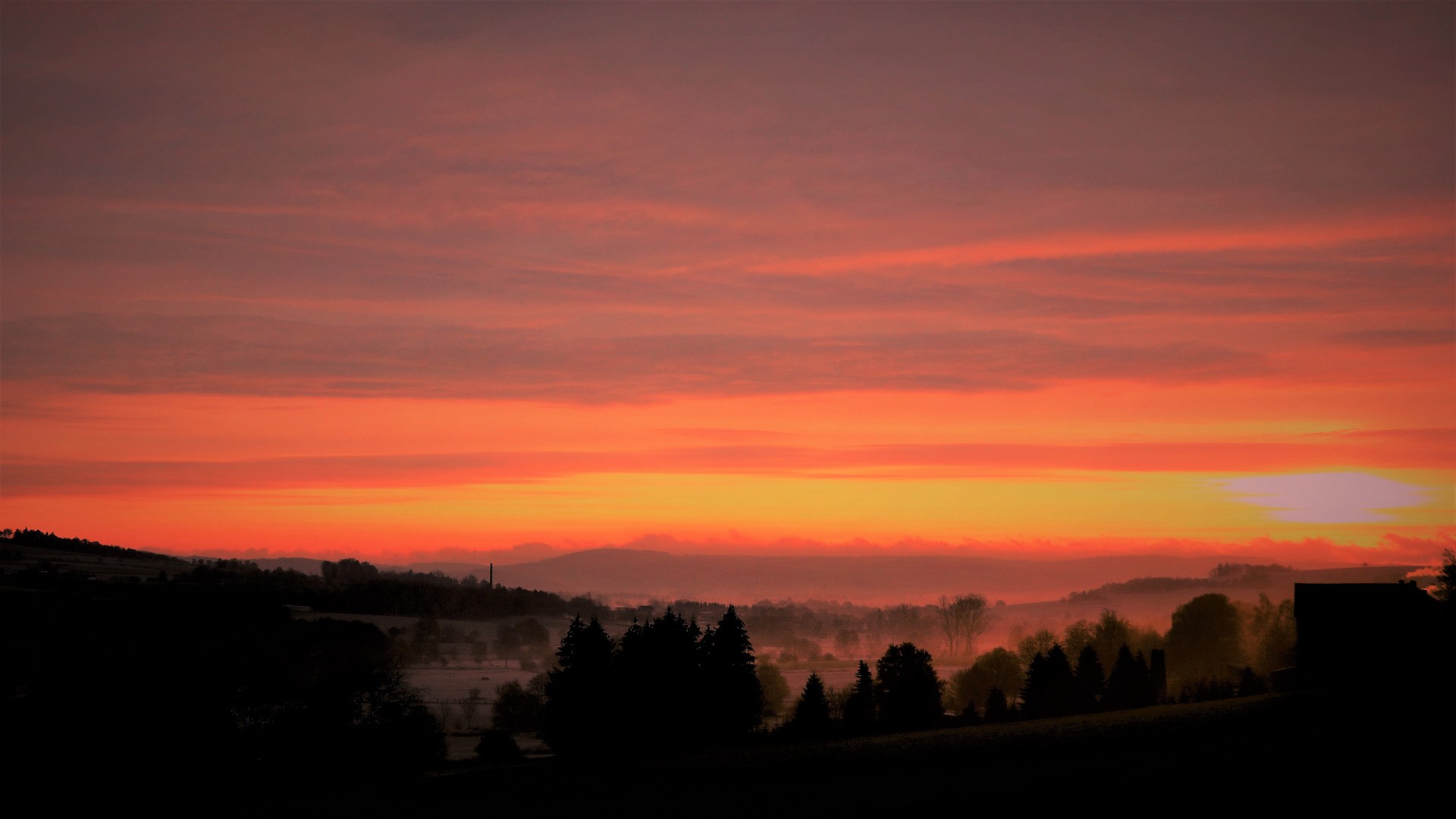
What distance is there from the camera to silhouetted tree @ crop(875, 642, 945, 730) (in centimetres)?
6419

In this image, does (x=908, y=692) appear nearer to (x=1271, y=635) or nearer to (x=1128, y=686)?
(x=1128, y=686)

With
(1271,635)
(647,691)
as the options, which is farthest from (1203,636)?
(647,691)

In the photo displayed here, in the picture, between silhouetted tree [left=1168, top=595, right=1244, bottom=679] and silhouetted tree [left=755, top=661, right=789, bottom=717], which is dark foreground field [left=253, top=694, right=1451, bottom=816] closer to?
silhouetted tree [left=755, top=661, right=789, bottom=717]

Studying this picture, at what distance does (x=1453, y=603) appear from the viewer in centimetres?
6131

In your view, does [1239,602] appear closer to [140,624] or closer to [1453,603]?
[1453,603]

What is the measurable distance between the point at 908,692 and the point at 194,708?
41.5 m

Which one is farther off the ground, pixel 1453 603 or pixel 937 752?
pixel 1453 603

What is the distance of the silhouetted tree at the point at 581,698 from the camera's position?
174 ft

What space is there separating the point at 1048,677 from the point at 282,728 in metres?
49.1

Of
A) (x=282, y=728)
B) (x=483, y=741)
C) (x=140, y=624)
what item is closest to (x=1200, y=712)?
(x=483, y=741)

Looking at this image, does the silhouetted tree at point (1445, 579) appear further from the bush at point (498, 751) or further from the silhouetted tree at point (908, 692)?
the bush at point (498, 751)

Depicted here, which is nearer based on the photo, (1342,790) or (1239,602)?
(1342,790)

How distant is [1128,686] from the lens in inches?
2798

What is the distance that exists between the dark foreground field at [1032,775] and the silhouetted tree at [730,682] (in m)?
10.6
